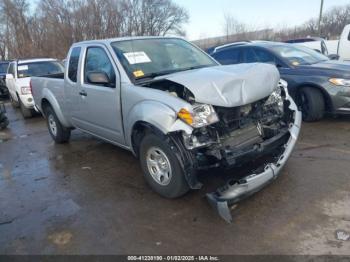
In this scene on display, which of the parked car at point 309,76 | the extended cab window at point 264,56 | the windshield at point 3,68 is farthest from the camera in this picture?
the windshield at point 3,68

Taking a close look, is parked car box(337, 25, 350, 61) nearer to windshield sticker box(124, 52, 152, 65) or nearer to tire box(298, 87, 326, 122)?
tire box(298, 87, 326, 122)

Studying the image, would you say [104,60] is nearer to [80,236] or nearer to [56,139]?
[80,236]

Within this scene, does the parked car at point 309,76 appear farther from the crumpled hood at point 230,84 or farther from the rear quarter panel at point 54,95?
the rear quarter panel at point 54,95

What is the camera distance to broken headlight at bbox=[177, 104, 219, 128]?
11.0ft

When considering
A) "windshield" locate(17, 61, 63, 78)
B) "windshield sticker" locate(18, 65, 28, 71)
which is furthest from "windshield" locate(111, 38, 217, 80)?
"windshield sticker" locate(18, 65, 28, 71)

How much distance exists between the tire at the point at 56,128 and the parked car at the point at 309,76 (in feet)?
14.1

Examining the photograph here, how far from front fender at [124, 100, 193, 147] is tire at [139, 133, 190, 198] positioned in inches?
7.4

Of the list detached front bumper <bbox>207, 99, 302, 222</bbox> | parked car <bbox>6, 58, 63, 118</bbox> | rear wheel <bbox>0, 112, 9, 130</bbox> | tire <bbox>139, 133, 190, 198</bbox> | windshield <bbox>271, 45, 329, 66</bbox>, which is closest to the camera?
detached front bumper <bbox>207, 99, 302, 222</bbox>

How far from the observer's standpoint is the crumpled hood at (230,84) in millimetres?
3445

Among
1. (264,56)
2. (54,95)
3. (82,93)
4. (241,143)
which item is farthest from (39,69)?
(241,143)

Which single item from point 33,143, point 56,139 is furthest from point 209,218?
point 33,143

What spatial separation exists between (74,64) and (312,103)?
4.34 m

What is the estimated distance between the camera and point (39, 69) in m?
10.9

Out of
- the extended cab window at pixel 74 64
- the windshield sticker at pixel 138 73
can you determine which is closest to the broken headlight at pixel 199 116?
the windshield sticker at pixel 138 73
